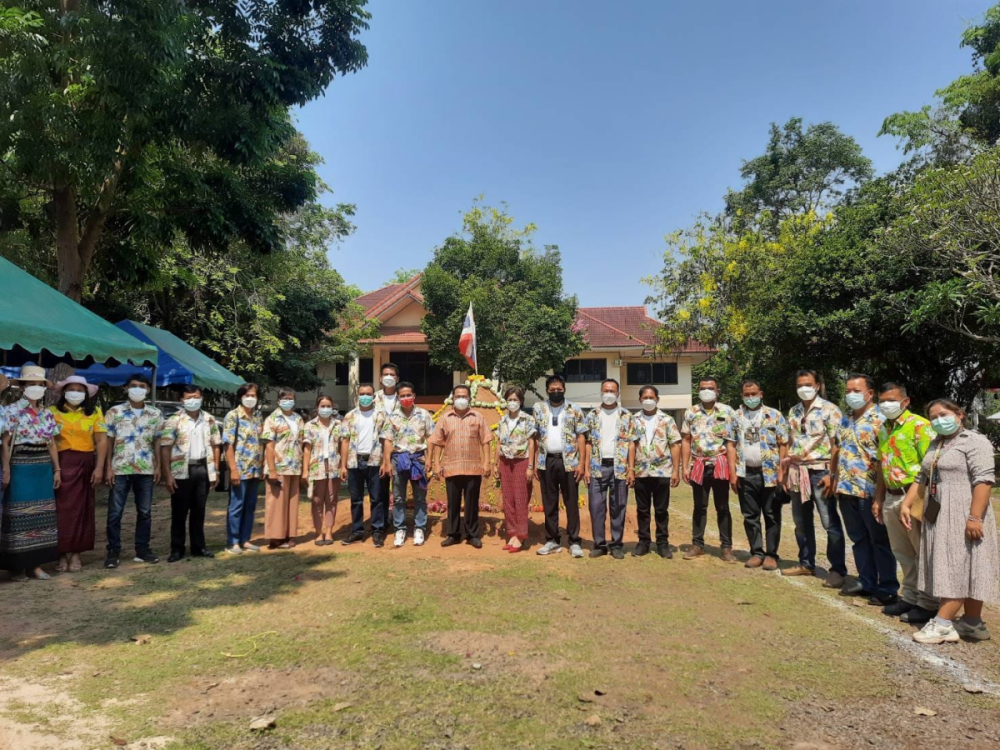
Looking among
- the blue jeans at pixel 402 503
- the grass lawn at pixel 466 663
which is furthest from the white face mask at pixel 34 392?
the blue jeans at pixel 402 503

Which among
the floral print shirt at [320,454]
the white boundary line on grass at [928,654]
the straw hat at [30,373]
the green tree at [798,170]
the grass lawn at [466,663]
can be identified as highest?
the green tree at [798,170]

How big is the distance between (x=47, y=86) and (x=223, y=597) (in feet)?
25.4

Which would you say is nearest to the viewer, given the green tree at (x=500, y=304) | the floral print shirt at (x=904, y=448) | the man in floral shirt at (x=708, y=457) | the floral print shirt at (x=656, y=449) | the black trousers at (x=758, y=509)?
the floral print shirt at (x=904, y=448)

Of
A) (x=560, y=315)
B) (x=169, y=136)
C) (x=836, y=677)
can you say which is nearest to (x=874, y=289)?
(x=560, y=315)

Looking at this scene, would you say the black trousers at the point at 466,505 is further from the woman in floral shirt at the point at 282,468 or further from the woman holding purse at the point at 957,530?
the woman holding purse at the point at 957,530

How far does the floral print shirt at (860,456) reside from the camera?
4762 mm

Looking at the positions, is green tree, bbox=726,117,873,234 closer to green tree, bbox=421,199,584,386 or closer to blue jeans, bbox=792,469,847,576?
green tree, bbox=421,199,584,386

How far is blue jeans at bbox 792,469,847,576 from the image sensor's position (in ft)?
17.0

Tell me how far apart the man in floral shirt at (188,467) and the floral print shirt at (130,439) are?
15 cm

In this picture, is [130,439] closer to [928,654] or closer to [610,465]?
[610,465]

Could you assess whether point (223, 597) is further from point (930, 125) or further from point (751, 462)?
point (930, 125)

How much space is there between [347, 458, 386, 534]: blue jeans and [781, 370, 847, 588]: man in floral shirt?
4030 millimetres

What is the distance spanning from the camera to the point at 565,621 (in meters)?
4.30

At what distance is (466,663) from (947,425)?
11.1ft
